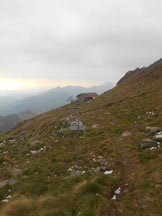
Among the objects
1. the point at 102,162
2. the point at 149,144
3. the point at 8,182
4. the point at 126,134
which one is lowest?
the point at 8,182

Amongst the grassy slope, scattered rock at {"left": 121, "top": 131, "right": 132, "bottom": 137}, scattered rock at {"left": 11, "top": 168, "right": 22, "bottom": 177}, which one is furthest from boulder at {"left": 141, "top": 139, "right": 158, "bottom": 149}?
scattered rock at {"left": 11, "top": 168, "right": 22, "bottom": 177}

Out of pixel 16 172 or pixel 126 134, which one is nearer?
pixel 16 172

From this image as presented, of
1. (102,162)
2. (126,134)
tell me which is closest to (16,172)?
(102,162)

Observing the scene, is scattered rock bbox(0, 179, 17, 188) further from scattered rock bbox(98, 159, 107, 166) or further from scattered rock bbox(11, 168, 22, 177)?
scattered rock bbox(98, 159, 107, 166)

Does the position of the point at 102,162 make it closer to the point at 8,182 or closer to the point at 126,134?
the point at 8,182

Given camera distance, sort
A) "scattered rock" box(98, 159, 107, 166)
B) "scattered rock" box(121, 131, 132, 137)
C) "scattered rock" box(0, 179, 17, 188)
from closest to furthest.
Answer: "scattered rock" box(0, 179, 17, 188), "scattered rock" box(98, 159, 107, 166), "scattered rock" box(121, 131, 132, 137)

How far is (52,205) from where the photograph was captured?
7496mm

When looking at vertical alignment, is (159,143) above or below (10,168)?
above

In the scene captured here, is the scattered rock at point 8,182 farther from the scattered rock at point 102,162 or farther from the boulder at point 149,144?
the boulder at point 149,144

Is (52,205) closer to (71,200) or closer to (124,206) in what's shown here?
(71,200)

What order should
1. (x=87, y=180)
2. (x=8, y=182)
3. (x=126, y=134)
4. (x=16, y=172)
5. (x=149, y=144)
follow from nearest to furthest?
(x=87, y=180)
(x=8, y=182)
(x=16, y=172)
(x=149, y=144)
(x=126, y=134)

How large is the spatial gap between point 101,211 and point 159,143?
329 inches

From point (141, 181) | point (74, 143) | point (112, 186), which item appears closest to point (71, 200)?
point (112, 186)

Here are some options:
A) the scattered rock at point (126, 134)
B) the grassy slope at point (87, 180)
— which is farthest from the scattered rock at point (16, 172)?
the scattered rock at point (126, 134)
